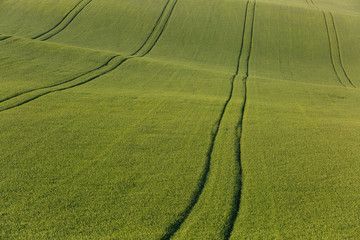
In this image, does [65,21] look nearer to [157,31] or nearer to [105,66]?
[157,31]

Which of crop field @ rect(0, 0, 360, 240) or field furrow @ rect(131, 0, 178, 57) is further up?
field furrow @ rect(131, 0, 178, 57)

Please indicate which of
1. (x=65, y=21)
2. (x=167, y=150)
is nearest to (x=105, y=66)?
(x=167, y=150)

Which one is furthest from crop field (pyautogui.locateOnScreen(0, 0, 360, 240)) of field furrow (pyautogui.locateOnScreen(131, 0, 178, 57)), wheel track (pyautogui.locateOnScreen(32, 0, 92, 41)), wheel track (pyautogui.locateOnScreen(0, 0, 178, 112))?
wheel track (pyautogui.locateOnScreen(32, 0, 92, 41))

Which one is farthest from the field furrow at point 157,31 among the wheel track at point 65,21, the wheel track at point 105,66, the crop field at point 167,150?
the wheel track at point 65,21

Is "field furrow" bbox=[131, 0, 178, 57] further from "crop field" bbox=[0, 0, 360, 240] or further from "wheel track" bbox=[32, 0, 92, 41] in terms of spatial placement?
"wheel track" bbox=[32, 0, 92, 41]

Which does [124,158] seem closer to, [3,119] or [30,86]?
[3,119]

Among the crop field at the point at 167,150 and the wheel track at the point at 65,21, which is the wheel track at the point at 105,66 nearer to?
the crop field at the point at 167,150
